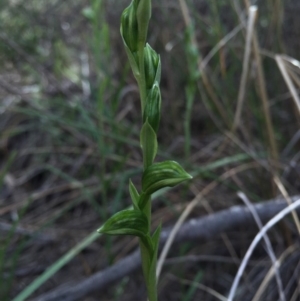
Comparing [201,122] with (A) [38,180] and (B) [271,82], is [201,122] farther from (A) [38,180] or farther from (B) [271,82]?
(A) [38,180]

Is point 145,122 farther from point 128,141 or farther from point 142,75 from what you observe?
point 128,141

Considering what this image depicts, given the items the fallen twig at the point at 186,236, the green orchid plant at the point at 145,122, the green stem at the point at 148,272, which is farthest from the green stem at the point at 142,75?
the fallen twig at the point at 186,236

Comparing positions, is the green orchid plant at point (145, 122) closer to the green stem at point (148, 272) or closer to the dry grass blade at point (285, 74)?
the green stem at point (148, 272)

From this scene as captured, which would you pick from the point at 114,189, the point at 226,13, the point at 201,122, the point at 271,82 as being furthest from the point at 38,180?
the point at 226,13

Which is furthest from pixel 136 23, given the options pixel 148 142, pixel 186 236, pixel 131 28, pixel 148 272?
pixel 186 236

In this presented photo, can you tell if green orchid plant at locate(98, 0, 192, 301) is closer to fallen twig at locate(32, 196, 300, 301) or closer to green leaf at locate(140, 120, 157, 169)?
green leaf at locate(140, 120, 157, 169)

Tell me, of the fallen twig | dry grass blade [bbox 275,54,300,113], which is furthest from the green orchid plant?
dry grass blade [bbox 275,54,300,113]

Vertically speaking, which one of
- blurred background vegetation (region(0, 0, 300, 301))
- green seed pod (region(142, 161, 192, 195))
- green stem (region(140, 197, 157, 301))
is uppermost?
green seed pod (region(142, 161, 192, 195))
